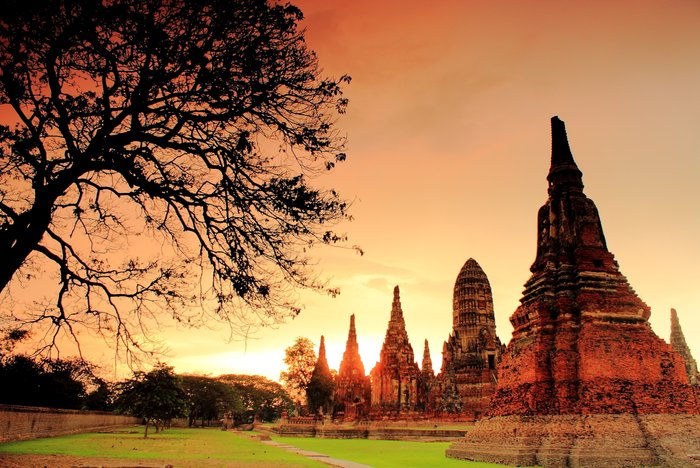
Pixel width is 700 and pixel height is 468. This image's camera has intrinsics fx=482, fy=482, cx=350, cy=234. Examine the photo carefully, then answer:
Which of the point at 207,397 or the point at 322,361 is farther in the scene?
the point at 207,397

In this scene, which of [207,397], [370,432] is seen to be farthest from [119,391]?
[207,397]

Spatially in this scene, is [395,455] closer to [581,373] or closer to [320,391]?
[581,373]

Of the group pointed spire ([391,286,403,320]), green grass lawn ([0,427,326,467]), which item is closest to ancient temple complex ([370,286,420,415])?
pointed spire ([391,286,403,320])

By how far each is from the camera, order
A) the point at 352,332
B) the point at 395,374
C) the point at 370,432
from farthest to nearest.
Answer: the point at 352,332 < the point at 395,374 < the point at 370,432

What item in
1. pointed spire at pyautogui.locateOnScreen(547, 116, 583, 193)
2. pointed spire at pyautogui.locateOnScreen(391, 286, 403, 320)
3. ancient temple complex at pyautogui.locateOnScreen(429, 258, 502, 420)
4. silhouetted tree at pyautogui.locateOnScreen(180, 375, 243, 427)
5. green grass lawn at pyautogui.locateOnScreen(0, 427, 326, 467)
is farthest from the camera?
silhouetted tree at pyautogui.locateOnScreen(180, 375, 243, 427)

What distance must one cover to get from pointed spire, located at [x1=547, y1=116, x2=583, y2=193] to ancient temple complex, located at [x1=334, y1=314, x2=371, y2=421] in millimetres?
37186

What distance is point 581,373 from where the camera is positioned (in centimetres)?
1401

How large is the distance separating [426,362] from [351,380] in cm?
928

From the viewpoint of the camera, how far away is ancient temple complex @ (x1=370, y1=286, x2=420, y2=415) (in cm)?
4253

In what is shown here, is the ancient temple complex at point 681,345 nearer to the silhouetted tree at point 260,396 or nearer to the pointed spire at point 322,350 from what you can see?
the pointed spire at point 322,350

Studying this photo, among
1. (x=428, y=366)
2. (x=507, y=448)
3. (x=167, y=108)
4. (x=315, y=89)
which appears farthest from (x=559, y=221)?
(x=428, y=366)

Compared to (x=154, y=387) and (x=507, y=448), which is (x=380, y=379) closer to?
(x=154, y=387)

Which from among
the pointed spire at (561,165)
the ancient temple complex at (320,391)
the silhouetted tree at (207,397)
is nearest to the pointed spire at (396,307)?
the ancient temple complex at (320,391)

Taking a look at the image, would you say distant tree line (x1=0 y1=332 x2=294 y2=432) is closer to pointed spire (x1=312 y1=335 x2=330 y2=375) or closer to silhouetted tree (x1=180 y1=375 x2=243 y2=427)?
silhouetted tree (x1=180 y1=375 x2=243 y2=427)
